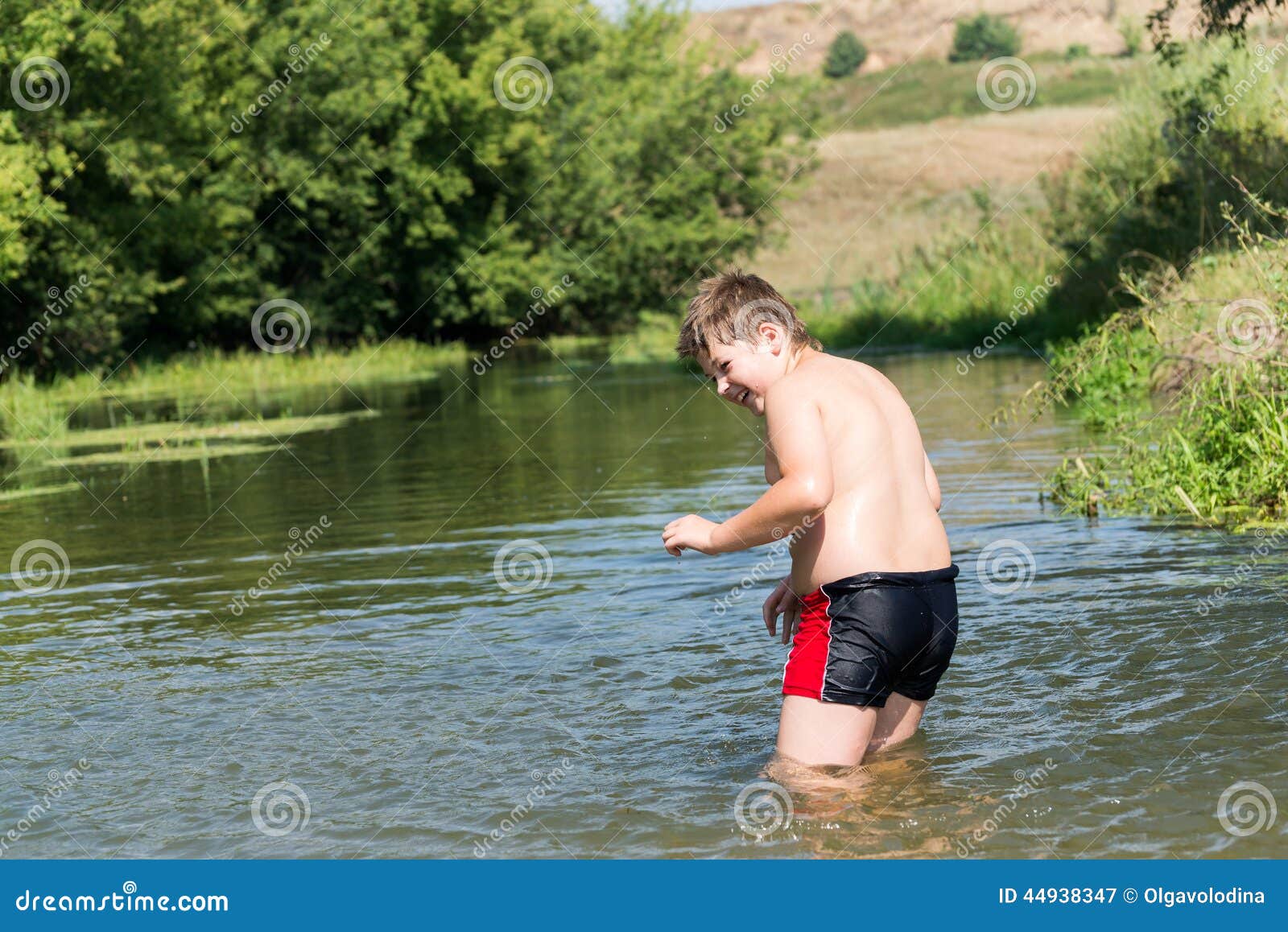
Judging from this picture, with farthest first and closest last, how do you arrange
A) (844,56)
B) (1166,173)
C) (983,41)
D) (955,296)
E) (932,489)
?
1. (844,56)
2. (983,41)
3. (955,296)
4. (1166,173)
5. (932,489)

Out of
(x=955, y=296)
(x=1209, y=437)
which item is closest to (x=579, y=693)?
(x=1209, y=437)

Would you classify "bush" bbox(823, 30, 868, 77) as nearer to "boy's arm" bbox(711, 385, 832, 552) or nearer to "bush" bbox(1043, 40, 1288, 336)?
"bush" bbox(1043, 40, 1288, 336)

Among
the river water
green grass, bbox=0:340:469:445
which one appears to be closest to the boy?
the river water

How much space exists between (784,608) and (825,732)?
506 millimetres

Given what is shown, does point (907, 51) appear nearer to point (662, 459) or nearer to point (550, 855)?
point (662, 459)

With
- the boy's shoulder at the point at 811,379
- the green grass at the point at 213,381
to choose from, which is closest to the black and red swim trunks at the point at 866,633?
the boy's shoulder at the point at 811,379

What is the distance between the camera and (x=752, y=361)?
490 centimetres

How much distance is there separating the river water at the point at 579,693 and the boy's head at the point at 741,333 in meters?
1.28

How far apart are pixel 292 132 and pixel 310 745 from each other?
3513 centimetres

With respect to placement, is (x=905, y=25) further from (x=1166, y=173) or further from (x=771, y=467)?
(x=771, y=467)

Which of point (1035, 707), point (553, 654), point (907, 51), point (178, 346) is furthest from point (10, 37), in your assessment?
point (907, 51)

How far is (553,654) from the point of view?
6.94m

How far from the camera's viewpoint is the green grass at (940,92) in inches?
3553

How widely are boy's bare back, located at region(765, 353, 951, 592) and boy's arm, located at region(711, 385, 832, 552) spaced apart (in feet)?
0.04
